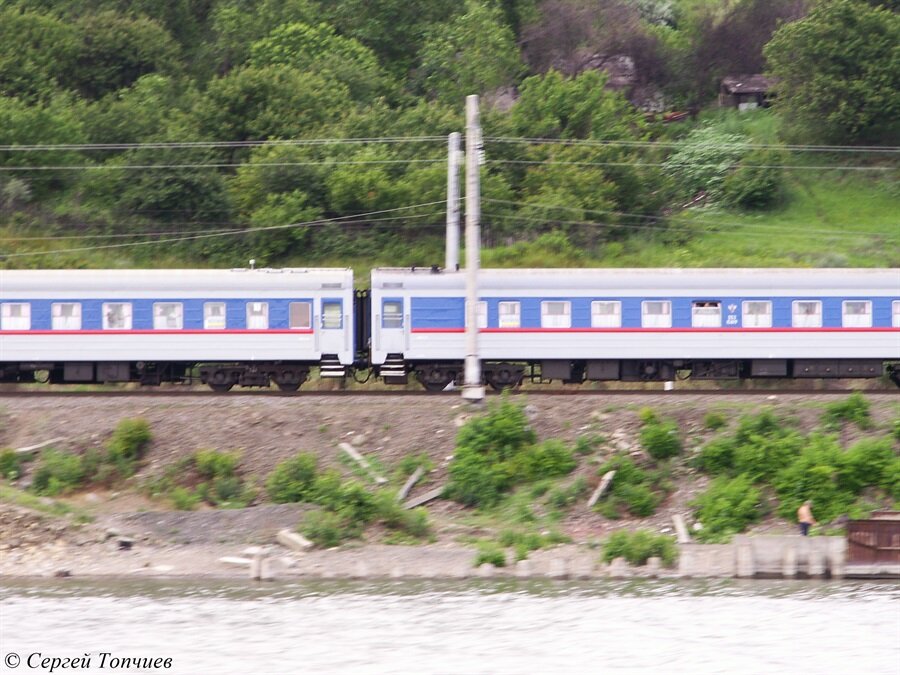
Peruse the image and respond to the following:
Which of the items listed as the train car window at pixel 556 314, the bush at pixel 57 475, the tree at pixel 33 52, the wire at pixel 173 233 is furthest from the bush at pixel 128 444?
the tree at pixel 33 52

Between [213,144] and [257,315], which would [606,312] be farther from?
[213,144]

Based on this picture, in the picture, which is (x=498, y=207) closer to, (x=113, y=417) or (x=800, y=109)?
(x=800, y=109)

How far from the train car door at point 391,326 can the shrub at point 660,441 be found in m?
7.78

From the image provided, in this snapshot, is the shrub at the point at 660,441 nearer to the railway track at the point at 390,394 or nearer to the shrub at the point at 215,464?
the railway track at the point at 390,394

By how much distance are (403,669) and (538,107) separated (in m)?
41.5

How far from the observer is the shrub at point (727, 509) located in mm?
26656

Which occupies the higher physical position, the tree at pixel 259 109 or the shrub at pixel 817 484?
the tree at pixel 259 109

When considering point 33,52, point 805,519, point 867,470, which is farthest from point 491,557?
point 33,52

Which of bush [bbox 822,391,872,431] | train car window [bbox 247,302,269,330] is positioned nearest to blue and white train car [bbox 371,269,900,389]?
train car window [bbox 247,302,269,330]

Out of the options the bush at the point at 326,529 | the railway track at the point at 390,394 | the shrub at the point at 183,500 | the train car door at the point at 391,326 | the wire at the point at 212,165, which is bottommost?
the bush at the point at 326,529

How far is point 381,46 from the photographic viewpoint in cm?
7119

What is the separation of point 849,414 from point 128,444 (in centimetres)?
1529

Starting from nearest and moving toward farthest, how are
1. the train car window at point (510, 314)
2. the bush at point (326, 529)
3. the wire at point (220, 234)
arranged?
the bush at point (326, 529) → the train car window at point (510, 314) → the wire at point (220, 234)

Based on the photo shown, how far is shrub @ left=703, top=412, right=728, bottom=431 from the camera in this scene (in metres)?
29.6
